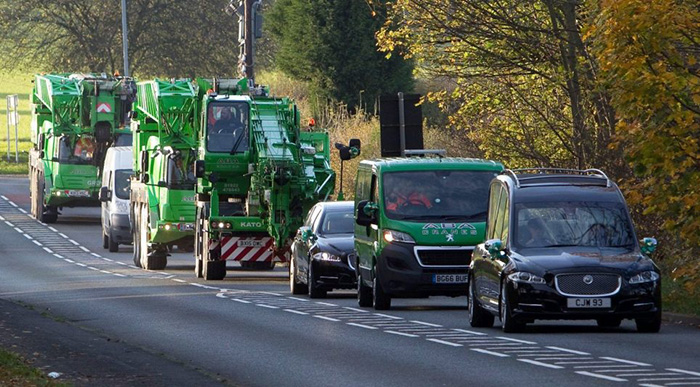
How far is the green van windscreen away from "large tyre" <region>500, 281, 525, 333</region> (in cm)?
499

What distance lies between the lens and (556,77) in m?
33.2

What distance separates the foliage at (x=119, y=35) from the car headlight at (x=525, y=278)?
64286 mm

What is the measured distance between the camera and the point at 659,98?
68.3 ft

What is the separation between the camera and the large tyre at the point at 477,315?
20.6 meters

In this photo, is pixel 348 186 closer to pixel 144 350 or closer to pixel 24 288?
pixel 24 288

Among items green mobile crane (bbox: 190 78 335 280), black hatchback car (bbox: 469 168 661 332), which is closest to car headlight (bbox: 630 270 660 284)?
black hatchback car (bbox: 469 168 661 332)

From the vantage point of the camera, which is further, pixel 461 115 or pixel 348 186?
pixel 348 186

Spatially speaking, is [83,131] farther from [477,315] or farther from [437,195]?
[477,315]

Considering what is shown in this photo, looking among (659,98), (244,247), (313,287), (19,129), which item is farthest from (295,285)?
(19,129)

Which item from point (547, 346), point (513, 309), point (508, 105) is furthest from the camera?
point (508, 105)

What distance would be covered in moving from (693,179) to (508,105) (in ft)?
48.2

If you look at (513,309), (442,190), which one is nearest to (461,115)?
(442,190)

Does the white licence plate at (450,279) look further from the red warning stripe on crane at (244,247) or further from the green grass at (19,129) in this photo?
the green grass at (19,129)

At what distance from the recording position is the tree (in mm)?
32375
